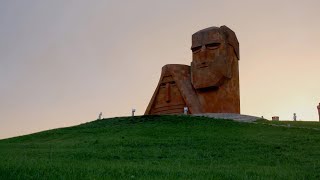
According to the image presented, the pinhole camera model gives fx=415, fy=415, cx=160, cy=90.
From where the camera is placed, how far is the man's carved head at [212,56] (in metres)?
29.1

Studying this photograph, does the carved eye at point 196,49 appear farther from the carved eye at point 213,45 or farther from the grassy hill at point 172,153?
the grassy hill at point 172,153

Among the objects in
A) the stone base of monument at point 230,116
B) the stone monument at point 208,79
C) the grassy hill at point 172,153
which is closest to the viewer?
the grassy hill at point 172,153

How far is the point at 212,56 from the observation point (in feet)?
96.9

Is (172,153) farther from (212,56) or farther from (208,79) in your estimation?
(212,56)

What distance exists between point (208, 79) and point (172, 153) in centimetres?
1589

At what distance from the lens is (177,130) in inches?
845

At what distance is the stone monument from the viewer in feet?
96.0

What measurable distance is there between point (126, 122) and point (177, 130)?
551 cm

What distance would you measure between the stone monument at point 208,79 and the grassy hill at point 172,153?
4217mm

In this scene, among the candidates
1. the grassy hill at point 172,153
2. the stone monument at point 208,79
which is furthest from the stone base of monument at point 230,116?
the grassy hill at point 172,153

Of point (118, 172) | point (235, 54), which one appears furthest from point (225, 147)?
point (235, 54)

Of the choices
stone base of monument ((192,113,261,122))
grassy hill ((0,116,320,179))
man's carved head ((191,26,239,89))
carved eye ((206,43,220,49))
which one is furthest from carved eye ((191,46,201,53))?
grassy hill ((0,116,320,179))

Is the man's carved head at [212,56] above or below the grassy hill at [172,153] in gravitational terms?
above

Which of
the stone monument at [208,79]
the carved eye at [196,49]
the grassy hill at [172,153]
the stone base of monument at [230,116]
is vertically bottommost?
the grassy hill at [172,153]
